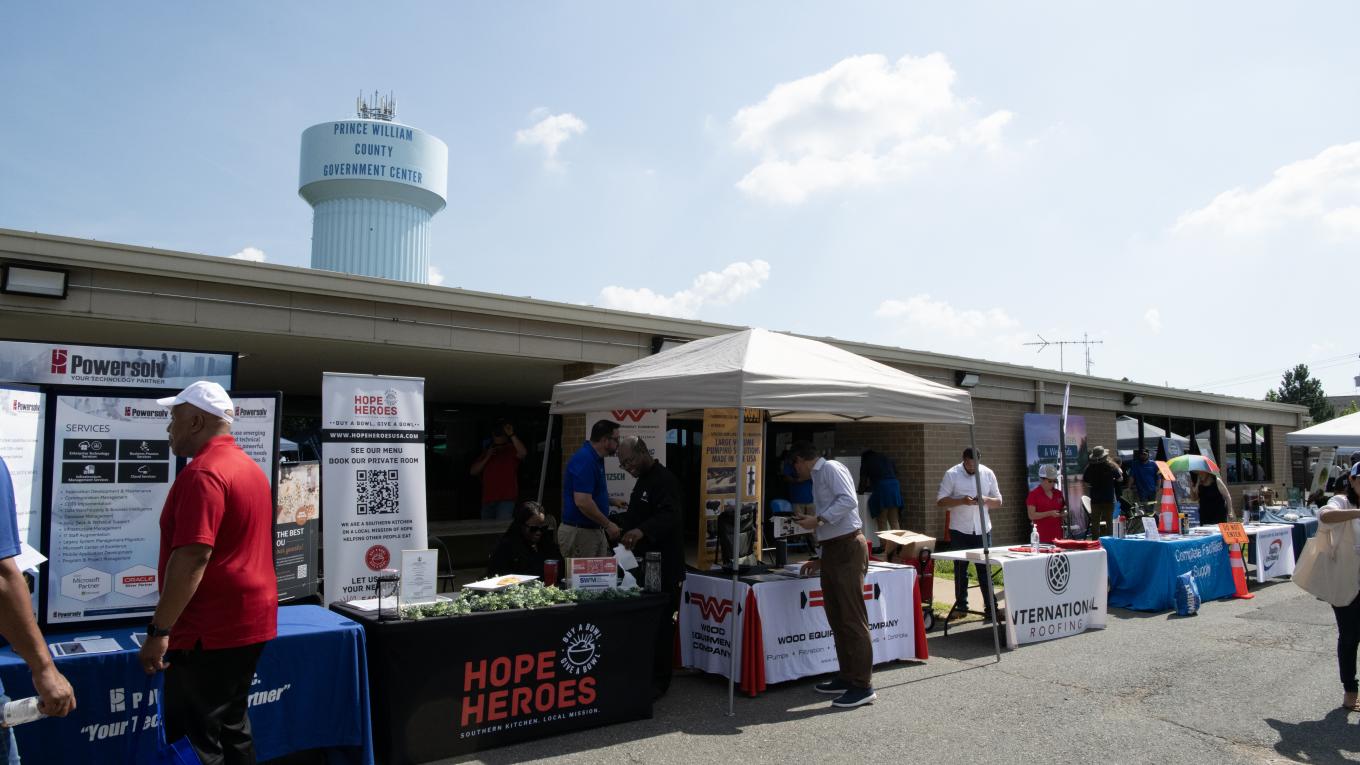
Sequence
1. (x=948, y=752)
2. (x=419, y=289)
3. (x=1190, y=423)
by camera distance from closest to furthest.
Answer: (x=948, y=752) → (x=419, y=289) → (x=1190, y=423)

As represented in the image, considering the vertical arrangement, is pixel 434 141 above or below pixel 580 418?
above

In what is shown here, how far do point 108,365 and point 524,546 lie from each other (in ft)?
9.76

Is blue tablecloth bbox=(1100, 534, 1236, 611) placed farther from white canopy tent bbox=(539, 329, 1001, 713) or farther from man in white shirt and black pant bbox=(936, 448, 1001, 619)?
white canopy tent bbox=(539, 329, 1001, 713)

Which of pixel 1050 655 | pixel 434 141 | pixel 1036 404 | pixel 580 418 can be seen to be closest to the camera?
pixel 1050 655

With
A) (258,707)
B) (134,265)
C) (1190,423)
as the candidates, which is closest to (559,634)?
(258,707)

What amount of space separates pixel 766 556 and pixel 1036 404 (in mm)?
7262

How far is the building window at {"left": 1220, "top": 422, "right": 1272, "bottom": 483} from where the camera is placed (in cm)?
2164

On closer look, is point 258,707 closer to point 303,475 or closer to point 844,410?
point 303,475

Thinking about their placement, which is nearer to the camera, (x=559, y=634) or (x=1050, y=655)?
(x=559, y=634)

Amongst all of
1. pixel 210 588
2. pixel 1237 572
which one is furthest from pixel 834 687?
pixel 1237 572

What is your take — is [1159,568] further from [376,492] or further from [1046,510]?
[376,492]

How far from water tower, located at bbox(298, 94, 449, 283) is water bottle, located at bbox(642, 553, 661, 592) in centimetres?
2233

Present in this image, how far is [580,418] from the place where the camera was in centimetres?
991

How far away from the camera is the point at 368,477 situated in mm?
5887
